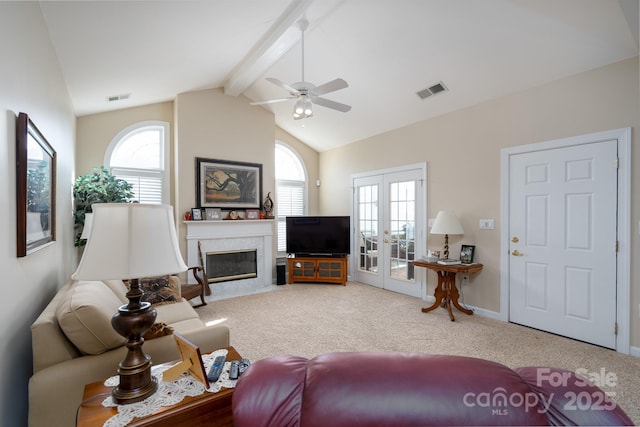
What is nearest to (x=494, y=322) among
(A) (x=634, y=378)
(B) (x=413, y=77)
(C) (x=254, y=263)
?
(A) (x=634, y=378)

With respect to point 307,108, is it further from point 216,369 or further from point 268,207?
point 268,207

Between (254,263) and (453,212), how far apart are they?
3386 mm

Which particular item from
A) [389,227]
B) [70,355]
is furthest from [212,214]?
[70,355]

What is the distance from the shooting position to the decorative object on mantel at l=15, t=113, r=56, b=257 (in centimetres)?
150

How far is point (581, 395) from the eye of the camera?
655 mm

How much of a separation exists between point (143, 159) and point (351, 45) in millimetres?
3598

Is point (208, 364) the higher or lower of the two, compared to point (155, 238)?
lower

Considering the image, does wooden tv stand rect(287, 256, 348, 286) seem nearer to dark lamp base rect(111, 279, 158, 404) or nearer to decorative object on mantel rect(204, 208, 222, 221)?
decorative object on mantel rect(204, 208, 222, 221)

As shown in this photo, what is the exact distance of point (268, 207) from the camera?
545cm

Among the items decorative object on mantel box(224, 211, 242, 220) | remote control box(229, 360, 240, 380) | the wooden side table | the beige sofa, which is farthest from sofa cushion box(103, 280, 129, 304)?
the wooden side table

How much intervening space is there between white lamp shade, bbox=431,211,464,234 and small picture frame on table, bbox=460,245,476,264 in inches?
10.3

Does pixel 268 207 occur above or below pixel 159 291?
above

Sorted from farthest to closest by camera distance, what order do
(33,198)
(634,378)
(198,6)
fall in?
(198,6), (634,378), (33,198)

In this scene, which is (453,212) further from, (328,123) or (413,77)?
(328,123)
